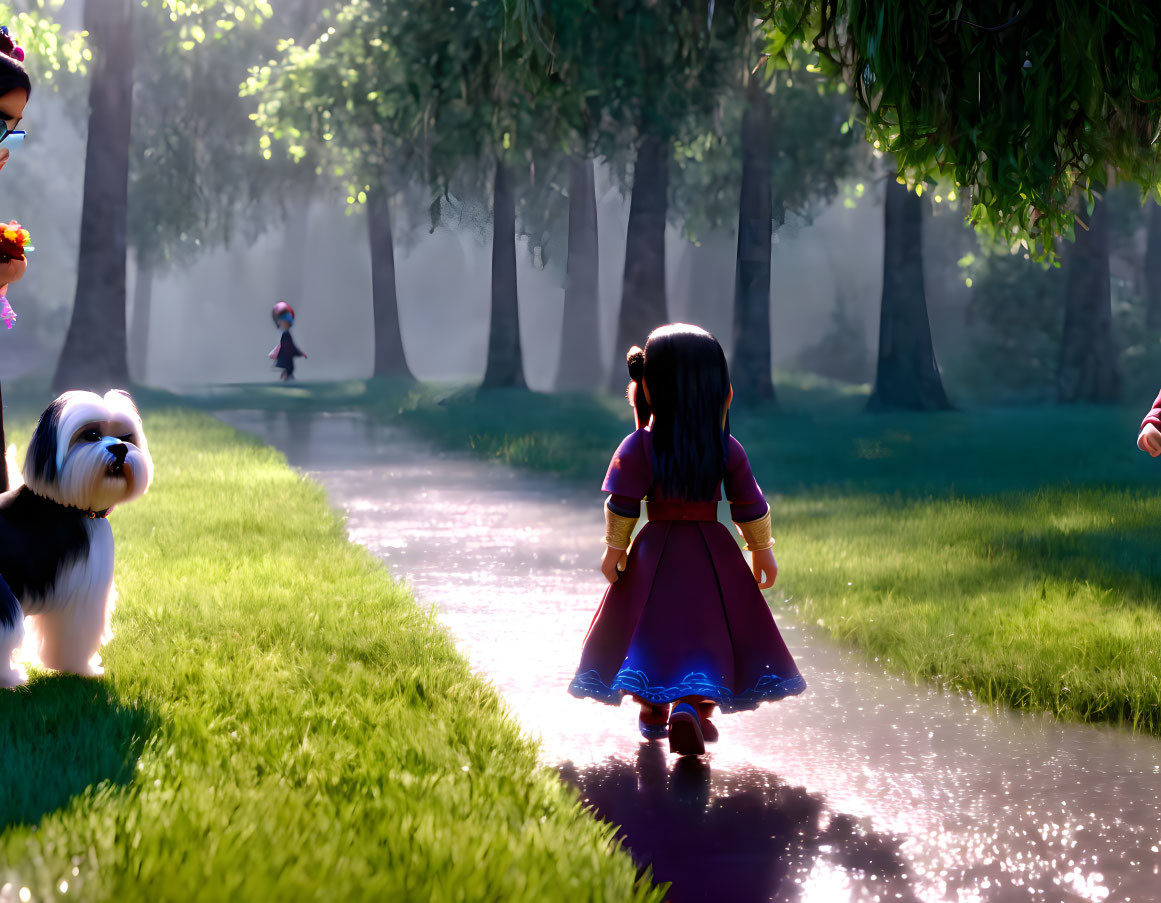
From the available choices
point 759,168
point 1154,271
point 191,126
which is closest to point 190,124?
point 191,126

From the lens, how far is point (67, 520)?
446 cm

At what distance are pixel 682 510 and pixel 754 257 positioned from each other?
16.6 m

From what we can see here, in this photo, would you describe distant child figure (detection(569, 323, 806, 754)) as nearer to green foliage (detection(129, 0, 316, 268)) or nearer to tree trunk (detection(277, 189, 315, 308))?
green foliage (detection(129, 0, 316, 268))

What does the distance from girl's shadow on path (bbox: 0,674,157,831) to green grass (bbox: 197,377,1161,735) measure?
351 centimetres

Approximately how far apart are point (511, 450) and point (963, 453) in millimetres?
5368

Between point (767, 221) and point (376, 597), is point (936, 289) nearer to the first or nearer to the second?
point (767, 221)

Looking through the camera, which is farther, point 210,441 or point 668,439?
point 210,441

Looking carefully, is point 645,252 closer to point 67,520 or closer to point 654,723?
point 654,723

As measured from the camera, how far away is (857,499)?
10.9 metres

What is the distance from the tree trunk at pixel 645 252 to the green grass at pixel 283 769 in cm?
1511

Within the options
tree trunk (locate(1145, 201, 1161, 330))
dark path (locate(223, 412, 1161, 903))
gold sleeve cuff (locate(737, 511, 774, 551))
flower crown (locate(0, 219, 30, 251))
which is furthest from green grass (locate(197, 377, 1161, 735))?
tree trunk (locate(1145, 201, 1161, 330))

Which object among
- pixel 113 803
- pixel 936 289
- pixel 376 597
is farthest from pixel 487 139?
pixel 936 289

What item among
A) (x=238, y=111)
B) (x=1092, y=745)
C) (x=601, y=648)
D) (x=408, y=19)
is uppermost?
(x=238, y=111)

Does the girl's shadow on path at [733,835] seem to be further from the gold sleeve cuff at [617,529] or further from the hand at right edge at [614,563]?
the gold sleeve cuff at [617,529]
